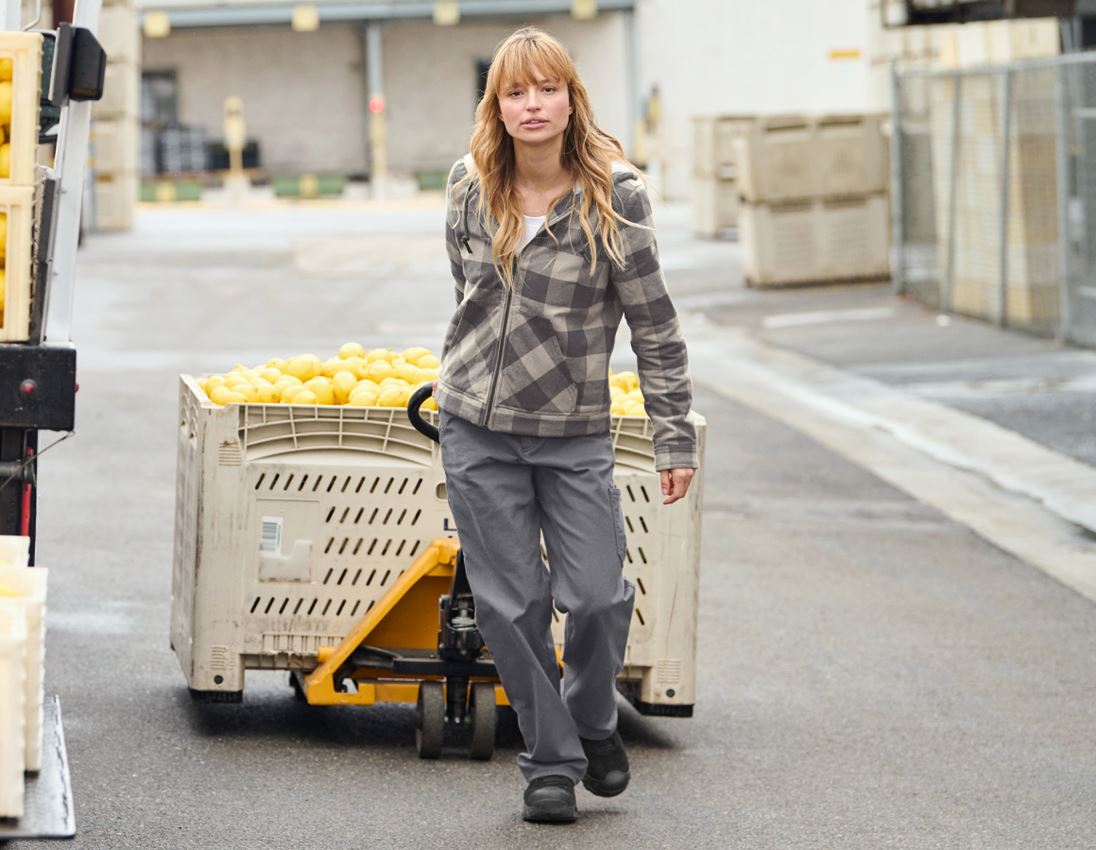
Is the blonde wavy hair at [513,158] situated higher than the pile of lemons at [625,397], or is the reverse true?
the blonde wavy hair at [513,158]

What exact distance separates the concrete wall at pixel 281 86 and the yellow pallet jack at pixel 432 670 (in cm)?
5036

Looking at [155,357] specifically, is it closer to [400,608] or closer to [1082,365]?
[1082,365]

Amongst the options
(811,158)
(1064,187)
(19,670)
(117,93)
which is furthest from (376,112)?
(19,670)

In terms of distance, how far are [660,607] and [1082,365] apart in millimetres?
10416

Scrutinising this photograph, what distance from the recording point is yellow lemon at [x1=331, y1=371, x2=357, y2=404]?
6395mm

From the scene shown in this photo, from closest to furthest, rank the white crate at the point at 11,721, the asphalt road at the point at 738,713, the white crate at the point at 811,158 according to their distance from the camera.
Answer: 1. the white crate at the point at 11,721
2. the asphalt road at the point at 738,713
3. the white crate at the point at 811,158

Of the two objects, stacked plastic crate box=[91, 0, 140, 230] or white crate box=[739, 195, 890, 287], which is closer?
white crate box=[739, 195, 890, 287]

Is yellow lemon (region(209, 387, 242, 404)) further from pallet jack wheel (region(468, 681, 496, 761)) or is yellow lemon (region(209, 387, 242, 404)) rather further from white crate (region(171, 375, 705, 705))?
pallet jack wheel (region(468, 681, 496, 761))

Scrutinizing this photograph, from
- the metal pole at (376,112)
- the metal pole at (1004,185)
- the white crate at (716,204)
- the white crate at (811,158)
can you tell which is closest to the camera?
the metal pole at (1004,185)

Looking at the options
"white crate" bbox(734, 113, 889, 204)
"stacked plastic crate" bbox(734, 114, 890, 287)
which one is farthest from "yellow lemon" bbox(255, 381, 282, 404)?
"stacked plastic crate" bbox(734, 114, 890, 287)

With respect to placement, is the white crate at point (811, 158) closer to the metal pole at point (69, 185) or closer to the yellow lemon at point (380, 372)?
the yellow lemon at point (380, 372)

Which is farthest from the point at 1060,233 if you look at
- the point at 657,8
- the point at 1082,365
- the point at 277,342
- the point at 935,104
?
the point at 657,8

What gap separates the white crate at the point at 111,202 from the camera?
34.6 metres

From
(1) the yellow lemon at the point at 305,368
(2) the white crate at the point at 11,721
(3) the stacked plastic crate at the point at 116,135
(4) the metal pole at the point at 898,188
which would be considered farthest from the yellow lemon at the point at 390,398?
(3) the stacked plastic crate at the point at 116,135
